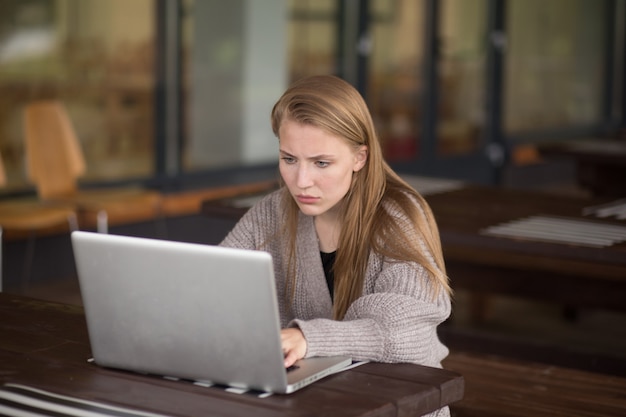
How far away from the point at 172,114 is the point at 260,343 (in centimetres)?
534

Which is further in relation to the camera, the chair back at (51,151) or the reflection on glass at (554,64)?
the reflection on glass at (554,64)

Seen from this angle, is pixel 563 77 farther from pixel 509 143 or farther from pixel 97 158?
pixel 97 158

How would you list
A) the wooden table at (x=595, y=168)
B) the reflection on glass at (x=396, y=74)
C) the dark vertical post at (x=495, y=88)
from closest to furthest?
the wooden table at (x=595, y=168)
the reflection on glass at (x=396, y=74)
the dark vertical post at (x=495, y=88)

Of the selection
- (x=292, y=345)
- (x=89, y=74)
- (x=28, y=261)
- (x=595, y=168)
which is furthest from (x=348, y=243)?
(x=89, y=74)

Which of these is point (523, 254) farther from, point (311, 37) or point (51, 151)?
point (311, 37)

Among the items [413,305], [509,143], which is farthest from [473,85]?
[413,305]

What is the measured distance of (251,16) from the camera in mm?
7520

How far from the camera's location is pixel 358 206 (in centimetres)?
244

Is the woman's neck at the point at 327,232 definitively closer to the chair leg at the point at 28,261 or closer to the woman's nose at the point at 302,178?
the woman's nose at the point at 302,178

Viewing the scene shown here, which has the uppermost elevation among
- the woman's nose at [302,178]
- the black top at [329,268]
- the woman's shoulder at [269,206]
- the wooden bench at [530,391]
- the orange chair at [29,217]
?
the woman's nose at [302,178]

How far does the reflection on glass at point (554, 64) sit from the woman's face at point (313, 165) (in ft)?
26.8

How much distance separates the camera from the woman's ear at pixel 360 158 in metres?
2.41

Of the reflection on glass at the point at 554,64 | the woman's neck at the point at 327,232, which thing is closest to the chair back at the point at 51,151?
the woman's neck at the point at 327,232

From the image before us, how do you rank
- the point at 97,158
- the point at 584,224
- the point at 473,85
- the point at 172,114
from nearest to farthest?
the point at 584,224 → the point at 97,158 → the point at 172,114 → the point at 473,85
